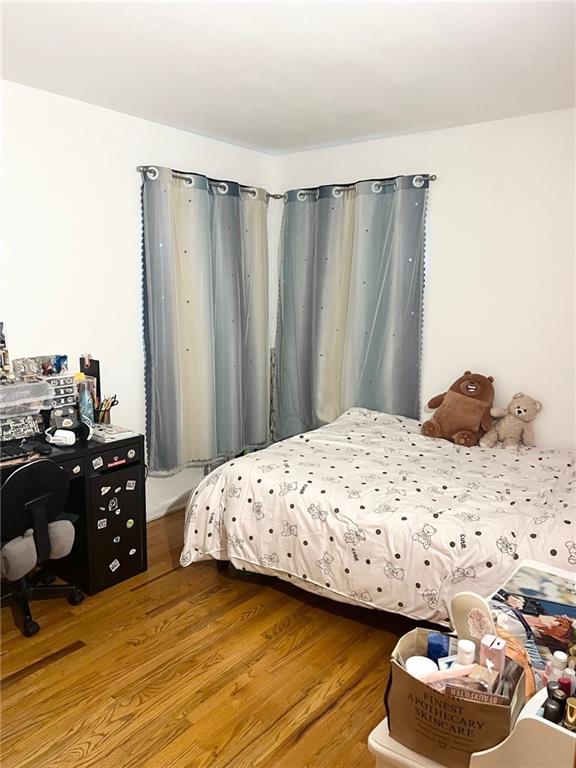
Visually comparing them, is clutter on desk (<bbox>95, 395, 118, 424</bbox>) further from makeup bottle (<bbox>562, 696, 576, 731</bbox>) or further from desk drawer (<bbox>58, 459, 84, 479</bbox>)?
makeup bottle (<bbox>562, 696, 576, 731</bbox>)

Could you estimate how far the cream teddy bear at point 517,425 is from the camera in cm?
350

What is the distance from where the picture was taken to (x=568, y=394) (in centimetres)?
346

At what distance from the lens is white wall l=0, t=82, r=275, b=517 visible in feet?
10.0

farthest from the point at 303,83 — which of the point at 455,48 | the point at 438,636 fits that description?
the point at 438,636

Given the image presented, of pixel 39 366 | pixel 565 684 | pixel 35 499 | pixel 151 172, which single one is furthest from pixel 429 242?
pixel 565 684

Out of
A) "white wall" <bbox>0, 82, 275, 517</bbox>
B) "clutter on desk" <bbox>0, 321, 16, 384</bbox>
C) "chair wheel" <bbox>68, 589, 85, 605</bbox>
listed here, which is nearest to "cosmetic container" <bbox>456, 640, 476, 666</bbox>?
"chair wheel" <bbox>68, 589, 85, 605</bbox>

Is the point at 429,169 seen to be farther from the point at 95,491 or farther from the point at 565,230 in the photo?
the point at 95,491

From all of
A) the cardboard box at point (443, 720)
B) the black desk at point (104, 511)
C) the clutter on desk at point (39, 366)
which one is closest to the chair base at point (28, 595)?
the black desk at point (104, 511)

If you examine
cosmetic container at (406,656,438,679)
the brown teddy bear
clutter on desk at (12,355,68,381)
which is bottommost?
cosmetic container at (406,656,438,679)

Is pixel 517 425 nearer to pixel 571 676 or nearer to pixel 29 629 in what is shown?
pixel 571 676

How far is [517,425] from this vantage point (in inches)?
139

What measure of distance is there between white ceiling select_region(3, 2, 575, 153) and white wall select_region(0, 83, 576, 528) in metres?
0.18

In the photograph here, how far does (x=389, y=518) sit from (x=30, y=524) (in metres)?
1.52

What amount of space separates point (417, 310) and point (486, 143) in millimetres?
1059
